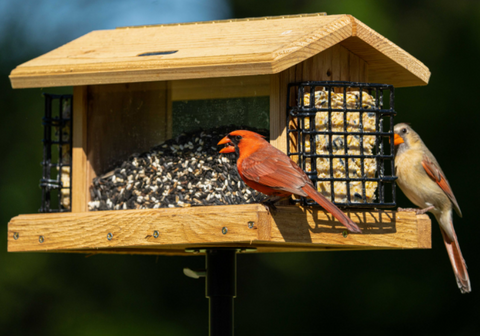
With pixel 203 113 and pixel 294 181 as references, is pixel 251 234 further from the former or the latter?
pixel 203 113

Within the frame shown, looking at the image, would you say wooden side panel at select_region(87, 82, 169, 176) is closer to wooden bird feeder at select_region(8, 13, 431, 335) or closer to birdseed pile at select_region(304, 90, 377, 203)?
wooden bird feeder at select_region(8, 13, 431, 335)

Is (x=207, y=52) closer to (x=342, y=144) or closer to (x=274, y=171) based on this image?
(x=274, y=171)

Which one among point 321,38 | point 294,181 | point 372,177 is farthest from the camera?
point 372,177

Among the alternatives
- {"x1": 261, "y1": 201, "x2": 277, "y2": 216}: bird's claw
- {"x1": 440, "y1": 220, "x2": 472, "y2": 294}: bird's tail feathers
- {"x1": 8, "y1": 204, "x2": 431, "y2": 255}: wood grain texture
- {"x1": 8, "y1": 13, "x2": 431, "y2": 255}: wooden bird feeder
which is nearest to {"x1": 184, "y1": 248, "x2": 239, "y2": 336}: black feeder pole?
{"x1": 8, "y1": 13, "x2": 431, "y2": 255}: wooden bird feeder

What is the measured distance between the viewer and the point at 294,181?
11.0ft

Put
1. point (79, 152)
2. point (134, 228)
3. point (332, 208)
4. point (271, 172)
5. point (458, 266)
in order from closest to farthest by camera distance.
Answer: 1. point (332, 208)
2. point (271, 172)
3. point (134, 228)
4. point (79, 152)
5. point (458, 266)

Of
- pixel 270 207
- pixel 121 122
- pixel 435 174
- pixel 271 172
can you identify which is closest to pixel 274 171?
pixel 271 172

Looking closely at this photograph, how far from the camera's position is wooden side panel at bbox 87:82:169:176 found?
13.6 ft

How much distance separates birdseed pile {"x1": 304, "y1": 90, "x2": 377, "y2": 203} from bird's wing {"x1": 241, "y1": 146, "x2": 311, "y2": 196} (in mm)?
312

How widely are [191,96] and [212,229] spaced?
0.90 meters

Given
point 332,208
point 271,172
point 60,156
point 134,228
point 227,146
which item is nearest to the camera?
point 332,208

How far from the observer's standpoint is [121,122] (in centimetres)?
429

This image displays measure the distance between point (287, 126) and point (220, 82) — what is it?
1.44 feet

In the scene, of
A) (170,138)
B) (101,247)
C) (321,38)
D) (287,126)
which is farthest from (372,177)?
(101,247)
